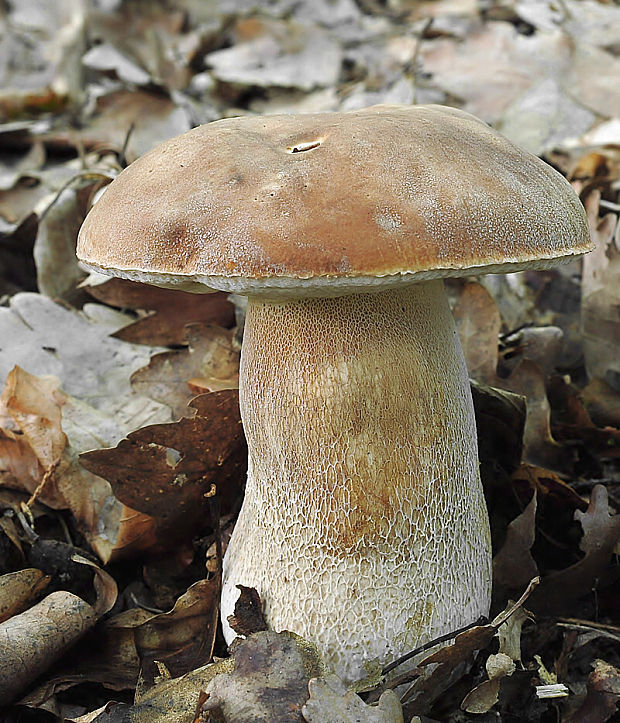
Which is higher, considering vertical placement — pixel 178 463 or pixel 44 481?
pixel 178 463

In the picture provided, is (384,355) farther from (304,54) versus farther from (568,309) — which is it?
(304,54)

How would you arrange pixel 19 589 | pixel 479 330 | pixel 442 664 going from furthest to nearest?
pixel 479 330 < pixel 19 589 < pixel 442 664

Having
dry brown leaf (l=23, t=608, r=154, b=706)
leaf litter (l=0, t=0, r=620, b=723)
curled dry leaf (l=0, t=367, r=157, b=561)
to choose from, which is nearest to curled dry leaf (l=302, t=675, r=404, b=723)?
leaf litter (l=0, t=0, r=620, b=723)

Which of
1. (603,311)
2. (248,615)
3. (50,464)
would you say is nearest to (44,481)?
(50,464)

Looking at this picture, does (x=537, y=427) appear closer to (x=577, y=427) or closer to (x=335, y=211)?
(x=577, y=427)

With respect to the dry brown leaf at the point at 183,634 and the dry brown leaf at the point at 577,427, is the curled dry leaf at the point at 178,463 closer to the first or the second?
the dry brown leaf at the point at 183,634

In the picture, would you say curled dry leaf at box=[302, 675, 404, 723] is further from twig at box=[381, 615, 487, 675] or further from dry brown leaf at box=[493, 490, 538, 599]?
dry brown leaf at box=[493, 490, 538, 599]
